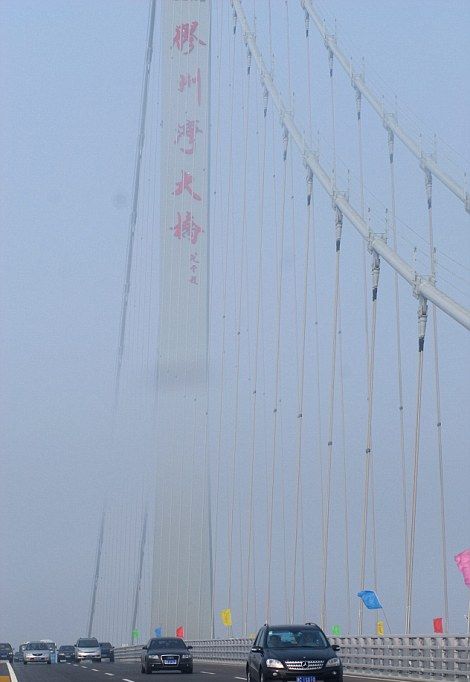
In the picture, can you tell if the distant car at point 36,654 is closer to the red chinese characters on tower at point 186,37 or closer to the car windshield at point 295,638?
the red chinese characters on tower at point 186,37

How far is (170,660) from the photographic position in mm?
39250

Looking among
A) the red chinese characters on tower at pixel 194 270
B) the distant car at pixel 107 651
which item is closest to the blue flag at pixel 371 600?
the red chinese characters on tower at pixel 194 270

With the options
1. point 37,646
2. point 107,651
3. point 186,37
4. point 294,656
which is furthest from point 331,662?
point 107,651

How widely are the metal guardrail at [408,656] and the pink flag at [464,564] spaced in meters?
1.44

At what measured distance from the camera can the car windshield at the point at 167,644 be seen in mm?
40625

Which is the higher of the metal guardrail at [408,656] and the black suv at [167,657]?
the black suv at [167,657]

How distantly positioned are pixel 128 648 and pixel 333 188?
36138 millimetres

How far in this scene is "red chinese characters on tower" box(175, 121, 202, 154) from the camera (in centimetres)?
6594

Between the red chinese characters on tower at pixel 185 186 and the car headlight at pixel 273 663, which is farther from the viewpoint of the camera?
the red chinese characters on tower at pixel 185 186

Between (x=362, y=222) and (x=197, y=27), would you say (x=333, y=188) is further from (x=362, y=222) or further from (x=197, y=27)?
(x=197, y=27)

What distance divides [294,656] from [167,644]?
18.4 metres

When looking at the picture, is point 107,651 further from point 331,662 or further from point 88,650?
point 331,662

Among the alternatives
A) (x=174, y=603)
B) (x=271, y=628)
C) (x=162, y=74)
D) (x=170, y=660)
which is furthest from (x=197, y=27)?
(x=271, y=628)

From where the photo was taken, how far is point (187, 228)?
63406 mm
